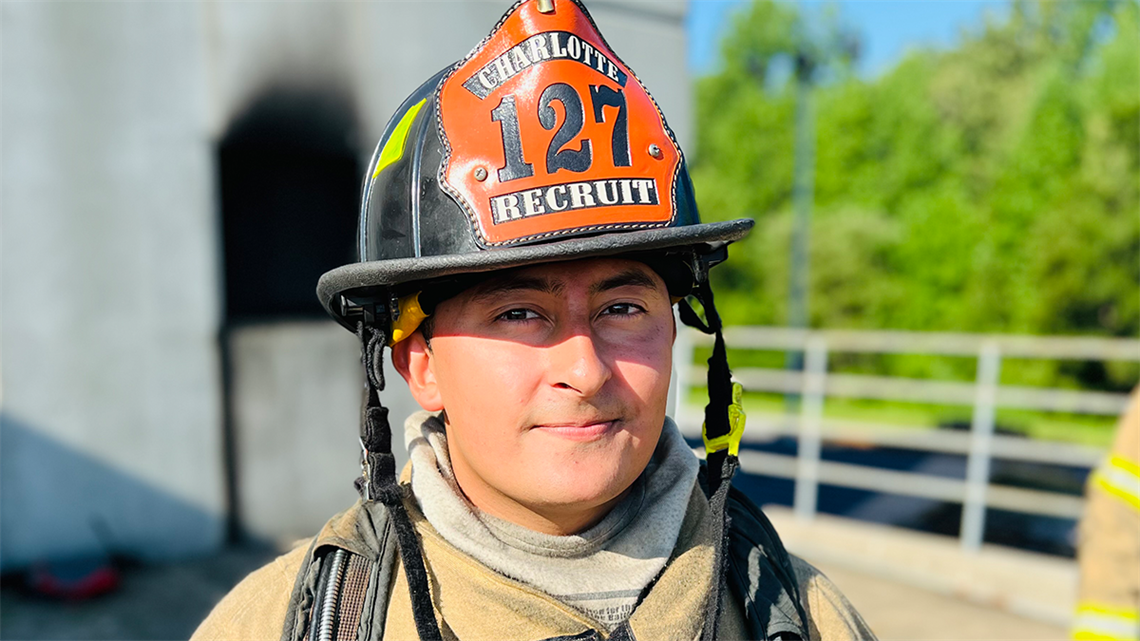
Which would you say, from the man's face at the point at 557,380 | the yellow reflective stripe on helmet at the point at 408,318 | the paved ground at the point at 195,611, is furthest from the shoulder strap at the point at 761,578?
the paved ground at the point at 195,611

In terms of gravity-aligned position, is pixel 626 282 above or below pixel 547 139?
below

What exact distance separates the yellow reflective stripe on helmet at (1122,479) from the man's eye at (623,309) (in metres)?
1.65

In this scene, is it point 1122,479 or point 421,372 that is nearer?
point 421,372

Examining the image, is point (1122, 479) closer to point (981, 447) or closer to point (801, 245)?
point (981, 447)

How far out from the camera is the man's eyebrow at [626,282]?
1327mm

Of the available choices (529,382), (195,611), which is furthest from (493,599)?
(195,611)

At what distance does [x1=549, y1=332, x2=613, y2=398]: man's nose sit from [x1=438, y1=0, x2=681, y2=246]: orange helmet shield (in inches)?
6.5

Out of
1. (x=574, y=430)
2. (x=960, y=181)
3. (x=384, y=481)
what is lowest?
(x=384, y=481)

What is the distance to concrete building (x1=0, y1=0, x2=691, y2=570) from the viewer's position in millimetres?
3982

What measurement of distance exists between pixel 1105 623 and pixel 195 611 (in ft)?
12.1

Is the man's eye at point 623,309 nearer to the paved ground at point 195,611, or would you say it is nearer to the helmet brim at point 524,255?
the helmet brim at point 524,255

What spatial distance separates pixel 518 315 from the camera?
4.33 ft

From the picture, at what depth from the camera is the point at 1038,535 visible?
705 centimetres

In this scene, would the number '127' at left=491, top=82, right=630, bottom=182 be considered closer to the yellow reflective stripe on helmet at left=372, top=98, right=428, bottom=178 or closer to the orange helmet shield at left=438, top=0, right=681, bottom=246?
the orange helmet shield at left=438, top=0, right=681, bottom=246
